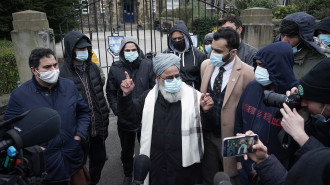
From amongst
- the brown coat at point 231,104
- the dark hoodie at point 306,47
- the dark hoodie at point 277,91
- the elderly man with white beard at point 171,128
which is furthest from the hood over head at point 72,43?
the dark hoodie at point 306,47

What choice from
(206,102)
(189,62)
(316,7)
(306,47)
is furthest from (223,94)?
(316,7)

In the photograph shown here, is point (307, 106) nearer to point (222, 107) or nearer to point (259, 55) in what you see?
point (259, 55)

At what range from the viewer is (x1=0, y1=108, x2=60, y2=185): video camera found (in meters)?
1.38

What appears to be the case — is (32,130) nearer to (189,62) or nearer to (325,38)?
(189,62)

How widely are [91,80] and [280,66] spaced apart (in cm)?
216

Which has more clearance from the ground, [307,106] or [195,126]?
[307,106]

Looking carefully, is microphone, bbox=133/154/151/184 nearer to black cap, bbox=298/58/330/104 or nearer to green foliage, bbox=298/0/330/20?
black cap, bbox=298/58/330/104

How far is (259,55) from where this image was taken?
2.29 metres

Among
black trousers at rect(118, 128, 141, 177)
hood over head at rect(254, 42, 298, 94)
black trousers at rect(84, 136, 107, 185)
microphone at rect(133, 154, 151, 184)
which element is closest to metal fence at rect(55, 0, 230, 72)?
black trousers at rect(118, 128, 141, 177)

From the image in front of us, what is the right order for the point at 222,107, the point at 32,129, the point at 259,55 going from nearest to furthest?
the point at 32,129, the point at 259,55, the point at 222,107

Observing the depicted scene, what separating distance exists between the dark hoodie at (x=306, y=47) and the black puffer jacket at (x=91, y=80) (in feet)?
8.02

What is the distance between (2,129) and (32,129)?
6.6 inches

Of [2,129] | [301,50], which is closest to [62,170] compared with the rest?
[2,129]

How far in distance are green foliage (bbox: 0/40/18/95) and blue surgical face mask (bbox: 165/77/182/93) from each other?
137 inches
